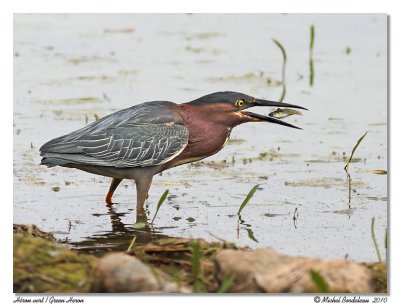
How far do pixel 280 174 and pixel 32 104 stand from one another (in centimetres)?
351

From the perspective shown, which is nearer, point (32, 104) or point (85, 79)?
point (32, 104)

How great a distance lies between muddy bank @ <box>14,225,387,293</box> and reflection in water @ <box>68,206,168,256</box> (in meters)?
1.40

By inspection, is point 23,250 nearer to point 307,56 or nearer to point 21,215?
point 21,215

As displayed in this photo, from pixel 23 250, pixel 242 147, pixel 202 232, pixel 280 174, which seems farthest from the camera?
pixel 242 147

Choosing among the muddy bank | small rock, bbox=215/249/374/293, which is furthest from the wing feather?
small rock, bbox=215/249/374/293

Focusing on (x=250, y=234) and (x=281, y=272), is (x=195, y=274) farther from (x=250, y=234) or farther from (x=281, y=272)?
(x=250, y=234)

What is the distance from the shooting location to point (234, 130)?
38.7ft

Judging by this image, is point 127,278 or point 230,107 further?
point 230,107

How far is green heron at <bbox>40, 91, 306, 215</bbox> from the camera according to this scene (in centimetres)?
885

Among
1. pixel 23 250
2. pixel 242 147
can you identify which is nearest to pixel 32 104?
pixel 242 147

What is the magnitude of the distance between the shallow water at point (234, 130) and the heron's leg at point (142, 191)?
13 centimetres

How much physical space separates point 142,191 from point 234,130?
3041 mm

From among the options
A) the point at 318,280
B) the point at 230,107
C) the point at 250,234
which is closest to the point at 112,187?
the point at 230,107

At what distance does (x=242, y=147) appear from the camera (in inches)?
441
